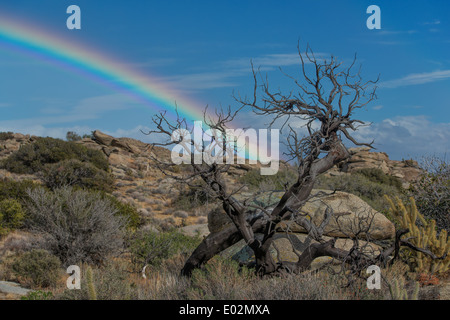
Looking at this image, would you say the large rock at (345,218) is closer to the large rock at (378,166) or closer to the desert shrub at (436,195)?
the desert shrub at (436,195)

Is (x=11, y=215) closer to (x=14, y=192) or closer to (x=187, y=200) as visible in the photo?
(x=14, y=192)

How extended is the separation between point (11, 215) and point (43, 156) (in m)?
17.1

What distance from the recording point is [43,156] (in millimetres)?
31703

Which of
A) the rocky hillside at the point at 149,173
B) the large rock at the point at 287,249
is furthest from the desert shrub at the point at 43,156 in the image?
the large rock at the point at 287,249

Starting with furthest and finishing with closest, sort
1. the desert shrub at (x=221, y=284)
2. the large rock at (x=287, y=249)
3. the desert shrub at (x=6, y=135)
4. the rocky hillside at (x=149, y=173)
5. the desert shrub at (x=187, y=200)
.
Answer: the desert shrub at (x=6, y=135), the desert shrub at (x=187, y=200), the rocky hillside at (x=149, y=173), the large rock at (x=287, y=249), the desert shrub at (x=221, y=284)

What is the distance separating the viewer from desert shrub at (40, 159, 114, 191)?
2545 cm

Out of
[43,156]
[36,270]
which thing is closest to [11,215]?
[36,270]

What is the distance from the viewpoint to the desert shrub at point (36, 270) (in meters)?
10.3

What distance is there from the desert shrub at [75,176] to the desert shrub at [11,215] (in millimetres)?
8959

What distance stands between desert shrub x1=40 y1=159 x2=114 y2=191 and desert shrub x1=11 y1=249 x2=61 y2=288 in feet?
47.9

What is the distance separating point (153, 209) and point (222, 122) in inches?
678

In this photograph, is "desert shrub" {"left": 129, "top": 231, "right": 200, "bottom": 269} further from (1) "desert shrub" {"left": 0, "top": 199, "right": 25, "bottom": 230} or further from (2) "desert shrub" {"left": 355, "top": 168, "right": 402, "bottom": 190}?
(2) "desert shrub" {"left": 355, "top": 168, "right": 402, "bottom": 190}
